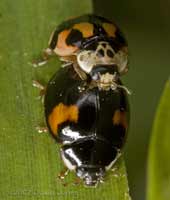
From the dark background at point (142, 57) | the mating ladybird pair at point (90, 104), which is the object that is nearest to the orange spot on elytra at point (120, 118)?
the mating ladybird pair at point (90, 104)

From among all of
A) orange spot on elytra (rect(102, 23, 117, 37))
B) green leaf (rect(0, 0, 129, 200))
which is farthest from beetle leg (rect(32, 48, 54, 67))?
orange spot on elytra (rect(102, 23, 117, 37))

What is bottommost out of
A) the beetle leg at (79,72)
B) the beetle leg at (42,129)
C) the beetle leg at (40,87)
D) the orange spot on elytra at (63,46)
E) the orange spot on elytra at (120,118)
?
the beetle leg at (42,129)

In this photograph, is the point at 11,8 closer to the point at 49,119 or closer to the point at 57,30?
the point at 57,30

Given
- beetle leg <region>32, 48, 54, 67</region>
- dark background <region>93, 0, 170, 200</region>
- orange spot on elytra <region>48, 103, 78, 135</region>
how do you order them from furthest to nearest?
dark background <region>93, 0, 170, 200</region>, beetle leg <region>32, 48, 54, 67</region>, orange spot on elytra <region>48, 103, 78, 135</region>

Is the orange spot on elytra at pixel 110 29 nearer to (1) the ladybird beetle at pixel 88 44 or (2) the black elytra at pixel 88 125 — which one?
(1) the ladybird beetle at pixel 88 44

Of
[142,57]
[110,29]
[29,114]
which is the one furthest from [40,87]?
[142,57]

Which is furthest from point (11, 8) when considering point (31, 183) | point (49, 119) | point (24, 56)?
point (31, 183)

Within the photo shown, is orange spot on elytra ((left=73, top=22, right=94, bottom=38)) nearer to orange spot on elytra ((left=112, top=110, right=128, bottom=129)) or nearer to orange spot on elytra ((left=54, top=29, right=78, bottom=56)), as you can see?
orange spot on elytra ((left=54, top=29, right=78, bottom=56))
